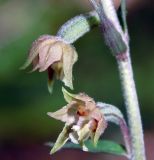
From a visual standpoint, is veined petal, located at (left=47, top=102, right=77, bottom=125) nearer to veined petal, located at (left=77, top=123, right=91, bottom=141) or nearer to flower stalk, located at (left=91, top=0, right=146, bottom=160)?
veined petal, located at (left=77, top=123, right=91, bottom=141)

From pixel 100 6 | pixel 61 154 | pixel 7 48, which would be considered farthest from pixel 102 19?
pixel 61 154

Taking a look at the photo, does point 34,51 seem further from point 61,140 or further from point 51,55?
point 61,140

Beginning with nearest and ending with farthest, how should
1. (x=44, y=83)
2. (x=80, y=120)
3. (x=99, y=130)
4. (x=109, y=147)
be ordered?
1. (x=99, y=130)
2. (x=80, y=120)
3. (x=109, y=147)
4. (x=44, y=83)

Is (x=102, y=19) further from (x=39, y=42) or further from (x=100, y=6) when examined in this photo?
(x=39, y=42)

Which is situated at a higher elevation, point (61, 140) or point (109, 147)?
point (61, 140)

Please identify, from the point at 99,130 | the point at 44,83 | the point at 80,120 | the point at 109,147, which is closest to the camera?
the point at 99,130

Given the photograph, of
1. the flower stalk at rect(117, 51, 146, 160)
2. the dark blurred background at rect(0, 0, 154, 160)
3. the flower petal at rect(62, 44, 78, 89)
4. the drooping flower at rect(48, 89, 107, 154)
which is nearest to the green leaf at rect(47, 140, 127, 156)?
the flower stalk at rect(117, 51, 146, 160)

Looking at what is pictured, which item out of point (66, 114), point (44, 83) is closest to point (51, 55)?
point (66, 114)
